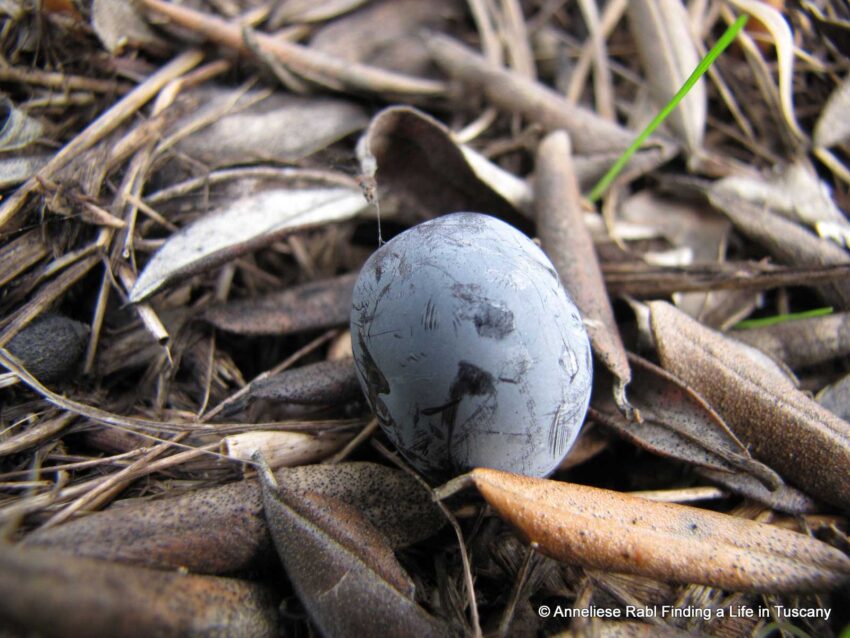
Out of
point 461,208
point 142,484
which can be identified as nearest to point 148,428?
point 142,484

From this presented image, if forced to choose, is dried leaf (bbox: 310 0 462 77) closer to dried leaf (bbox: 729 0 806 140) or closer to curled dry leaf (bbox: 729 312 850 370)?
dried leaf (bbox: 729 0 806 140)

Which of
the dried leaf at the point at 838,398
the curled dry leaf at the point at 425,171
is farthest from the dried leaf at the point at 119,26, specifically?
the dried leaf at the point at 838,398

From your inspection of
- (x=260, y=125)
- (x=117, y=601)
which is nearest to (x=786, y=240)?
(x=260, y=125)

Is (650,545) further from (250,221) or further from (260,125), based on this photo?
(260,125)

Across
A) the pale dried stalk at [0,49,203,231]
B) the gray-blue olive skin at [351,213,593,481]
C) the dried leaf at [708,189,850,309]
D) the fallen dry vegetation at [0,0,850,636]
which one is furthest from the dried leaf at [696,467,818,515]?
the pale dried stalk at [0,49,203,231]

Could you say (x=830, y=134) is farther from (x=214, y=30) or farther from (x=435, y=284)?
(x=214, y=30)

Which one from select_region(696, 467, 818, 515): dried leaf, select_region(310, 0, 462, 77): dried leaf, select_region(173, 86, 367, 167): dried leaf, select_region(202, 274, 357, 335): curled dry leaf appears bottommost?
select_region(696, 467, 818, 515): dried leaf
